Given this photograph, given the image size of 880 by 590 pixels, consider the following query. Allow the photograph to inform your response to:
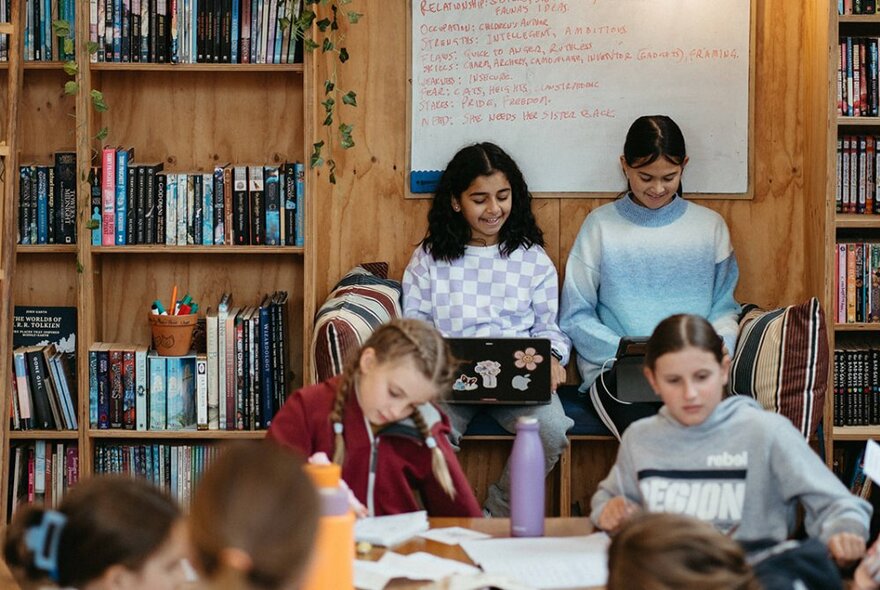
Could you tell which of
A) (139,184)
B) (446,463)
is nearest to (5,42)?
(139,184)

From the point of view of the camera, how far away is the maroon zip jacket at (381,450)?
7.64ft

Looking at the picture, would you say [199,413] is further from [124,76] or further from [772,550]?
[772,550]

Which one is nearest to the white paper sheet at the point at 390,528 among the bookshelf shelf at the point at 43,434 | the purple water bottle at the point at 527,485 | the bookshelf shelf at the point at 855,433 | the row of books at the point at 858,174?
the purple water bottle at the point at 527,485

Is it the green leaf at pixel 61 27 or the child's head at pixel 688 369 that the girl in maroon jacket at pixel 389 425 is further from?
the green leaf at pixel 61 27

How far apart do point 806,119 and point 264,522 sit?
3.22 metres

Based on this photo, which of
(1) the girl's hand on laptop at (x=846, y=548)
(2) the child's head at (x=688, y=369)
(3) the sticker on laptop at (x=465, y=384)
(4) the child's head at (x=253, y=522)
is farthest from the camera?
(3) the sticker on laptop at (x=465, y=384)

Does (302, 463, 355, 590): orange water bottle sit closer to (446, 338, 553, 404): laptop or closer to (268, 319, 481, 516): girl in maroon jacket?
(268, 319, 481, 516): girl in maroon jacket

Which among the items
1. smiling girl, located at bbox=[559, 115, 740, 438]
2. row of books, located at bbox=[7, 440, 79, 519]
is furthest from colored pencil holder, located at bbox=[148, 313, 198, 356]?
smiling girl, located at bbox=[559, 115, 740, 438]

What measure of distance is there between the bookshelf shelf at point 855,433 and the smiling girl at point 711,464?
158cm

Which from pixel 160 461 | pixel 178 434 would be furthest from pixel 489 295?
pixel 160 461

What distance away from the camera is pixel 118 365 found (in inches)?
145

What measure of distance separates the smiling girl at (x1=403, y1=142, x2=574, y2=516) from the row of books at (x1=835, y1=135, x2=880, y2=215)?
91cm

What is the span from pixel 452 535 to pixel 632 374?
1.54 meters

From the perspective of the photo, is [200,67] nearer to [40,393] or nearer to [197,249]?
[197,249]
